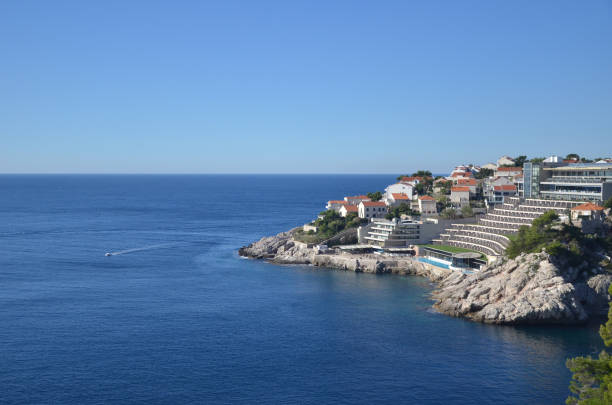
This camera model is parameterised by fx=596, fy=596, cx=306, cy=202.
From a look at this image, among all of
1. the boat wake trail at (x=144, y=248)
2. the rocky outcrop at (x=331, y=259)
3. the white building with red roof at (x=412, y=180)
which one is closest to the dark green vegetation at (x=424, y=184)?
the white building with red roof at (x=412, y=180)

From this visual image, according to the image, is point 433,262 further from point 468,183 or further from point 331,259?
point 468,183

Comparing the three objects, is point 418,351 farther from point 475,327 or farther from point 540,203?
point 540,203

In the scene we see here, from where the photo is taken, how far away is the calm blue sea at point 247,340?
37.8m

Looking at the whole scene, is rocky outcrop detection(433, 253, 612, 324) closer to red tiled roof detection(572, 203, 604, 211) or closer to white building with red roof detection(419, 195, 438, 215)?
red tiled roof detection(572, 203, 604, 211)

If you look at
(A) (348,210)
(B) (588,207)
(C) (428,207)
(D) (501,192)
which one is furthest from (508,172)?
(B) (588,207)

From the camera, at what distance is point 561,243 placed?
59.4 metres

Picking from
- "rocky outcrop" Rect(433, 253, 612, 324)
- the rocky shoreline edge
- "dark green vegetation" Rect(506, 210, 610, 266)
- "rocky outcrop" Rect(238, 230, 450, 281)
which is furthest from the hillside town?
"rocky outcrop" Rect(433, 253, 612, 324)

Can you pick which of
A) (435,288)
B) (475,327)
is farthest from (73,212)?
(475,327)

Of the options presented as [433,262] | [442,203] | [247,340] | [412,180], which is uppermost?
[412,180]

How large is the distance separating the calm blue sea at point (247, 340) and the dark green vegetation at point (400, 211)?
2075 centimetres

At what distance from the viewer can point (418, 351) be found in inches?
1770

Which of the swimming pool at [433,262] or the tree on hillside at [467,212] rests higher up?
the tree on hillside at [467,212]

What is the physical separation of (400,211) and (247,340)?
5361 centimetres

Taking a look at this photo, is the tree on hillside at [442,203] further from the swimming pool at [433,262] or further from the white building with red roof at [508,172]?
the swimming pool at [433,262]
